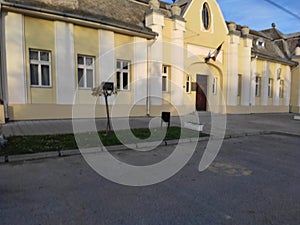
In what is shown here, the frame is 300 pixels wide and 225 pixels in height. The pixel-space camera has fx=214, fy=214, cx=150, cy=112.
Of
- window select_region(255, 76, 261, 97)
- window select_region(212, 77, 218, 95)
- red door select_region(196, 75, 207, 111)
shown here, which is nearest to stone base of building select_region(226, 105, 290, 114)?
window select_region(255, 76, 261, 97)

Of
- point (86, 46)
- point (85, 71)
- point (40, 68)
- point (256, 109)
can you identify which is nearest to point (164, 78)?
point (85, 71)

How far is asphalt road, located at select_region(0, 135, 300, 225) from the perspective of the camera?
2777 mm

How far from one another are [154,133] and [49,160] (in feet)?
13.0

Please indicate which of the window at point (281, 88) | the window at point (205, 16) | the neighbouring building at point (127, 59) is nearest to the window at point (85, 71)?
the neighbouring building at point (127, 59)

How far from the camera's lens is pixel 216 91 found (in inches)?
716

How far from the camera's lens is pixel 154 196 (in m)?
3.40

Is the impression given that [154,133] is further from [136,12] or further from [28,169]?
[136,12]

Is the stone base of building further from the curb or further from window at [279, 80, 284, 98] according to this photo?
the curb

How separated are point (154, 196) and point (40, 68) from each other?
937 centimetres

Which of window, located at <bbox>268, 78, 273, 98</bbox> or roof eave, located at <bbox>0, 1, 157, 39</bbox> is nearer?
roof eave, located at <bbox>0, 1, 157, 39</bbox>

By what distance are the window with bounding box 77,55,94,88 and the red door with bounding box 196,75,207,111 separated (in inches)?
342

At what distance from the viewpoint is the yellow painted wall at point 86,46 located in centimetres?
1112

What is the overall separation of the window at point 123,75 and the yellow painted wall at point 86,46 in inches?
54.7

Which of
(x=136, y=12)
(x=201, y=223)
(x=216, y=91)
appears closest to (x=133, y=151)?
(x=201, y=223)
